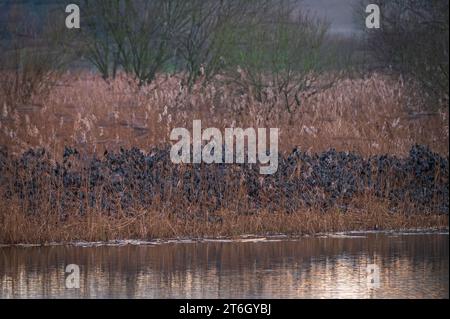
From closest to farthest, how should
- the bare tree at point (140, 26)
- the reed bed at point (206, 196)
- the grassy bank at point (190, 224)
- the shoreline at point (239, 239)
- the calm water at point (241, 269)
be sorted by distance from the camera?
1. the calm water at point (241, 269)
2. the shoreline at point (239, 239)
3. the grassy bank at point (190, 224)
4. the reed bed at point (206, 196)
5. the bare tree at point (140, 26)

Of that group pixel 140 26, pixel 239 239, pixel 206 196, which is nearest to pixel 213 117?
pixel 140 26

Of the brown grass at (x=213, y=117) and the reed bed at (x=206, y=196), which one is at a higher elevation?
the brown grass at (x=213, y=117)

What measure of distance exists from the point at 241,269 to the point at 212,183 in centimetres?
362

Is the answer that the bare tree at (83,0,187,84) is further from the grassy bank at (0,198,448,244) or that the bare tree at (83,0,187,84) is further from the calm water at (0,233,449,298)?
the calm water at (0,233,449,298)

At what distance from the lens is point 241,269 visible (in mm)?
12844

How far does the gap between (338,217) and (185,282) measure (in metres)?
4.50

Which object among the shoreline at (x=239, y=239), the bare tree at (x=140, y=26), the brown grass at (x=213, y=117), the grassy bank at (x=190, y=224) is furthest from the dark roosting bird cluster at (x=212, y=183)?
Answer: the bare tree at (x=140, y=26)

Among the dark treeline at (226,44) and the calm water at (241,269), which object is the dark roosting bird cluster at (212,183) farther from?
Answer: the dark treeline at (226,44)

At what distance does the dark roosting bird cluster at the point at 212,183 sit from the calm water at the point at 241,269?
1154 millimetres

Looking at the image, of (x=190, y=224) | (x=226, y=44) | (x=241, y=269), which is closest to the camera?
(x=241, y=269)

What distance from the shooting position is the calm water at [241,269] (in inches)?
455

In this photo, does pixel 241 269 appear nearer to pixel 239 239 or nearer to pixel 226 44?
pixel 239 239

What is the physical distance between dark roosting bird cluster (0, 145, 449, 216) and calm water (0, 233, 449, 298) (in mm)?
1154

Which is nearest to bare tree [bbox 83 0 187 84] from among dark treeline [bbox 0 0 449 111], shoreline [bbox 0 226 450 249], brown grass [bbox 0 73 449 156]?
dark treeline [bbox 0 0 449 111]
